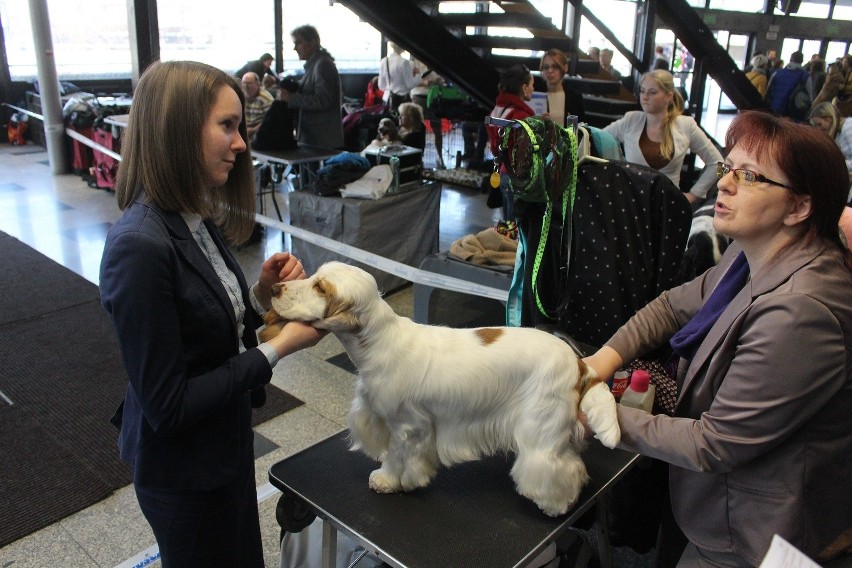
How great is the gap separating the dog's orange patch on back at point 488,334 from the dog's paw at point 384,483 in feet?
1.26

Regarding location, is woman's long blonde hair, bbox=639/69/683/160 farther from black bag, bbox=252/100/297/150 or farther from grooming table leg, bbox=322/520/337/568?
→ black bag, bbox=252/100/297/150

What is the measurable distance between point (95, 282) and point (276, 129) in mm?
1849

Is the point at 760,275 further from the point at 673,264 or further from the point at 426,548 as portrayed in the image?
the point at 673,264

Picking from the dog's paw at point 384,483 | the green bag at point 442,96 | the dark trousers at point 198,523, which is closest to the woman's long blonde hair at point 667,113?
the dog's paw at point 384,483

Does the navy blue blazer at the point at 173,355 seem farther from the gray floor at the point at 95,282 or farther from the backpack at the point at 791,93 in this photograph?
the backpack at the point at 791,93

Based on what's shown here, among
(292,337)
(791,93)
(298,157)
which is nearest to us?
(292,337)

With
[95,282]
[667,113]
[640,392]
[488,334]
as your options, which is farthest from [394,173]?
[488,334]

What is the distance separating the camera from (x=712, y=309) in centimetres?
151

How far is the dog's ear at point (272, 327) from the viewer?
1.39 meters

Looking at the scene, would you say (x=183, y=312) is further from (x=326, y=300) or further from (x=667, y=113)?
(x=667, y=113)

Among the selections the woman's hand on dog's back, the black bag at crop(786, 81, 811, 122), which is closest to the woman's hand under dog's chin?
the woman's hand on dog's back

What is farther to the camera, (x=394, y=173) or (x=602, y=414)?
(x=394, y=173)

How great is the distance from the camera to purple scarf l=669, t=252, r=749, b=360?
1476 millimetres

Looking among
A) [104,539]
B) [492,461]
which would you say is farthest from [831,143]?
[104,539]
